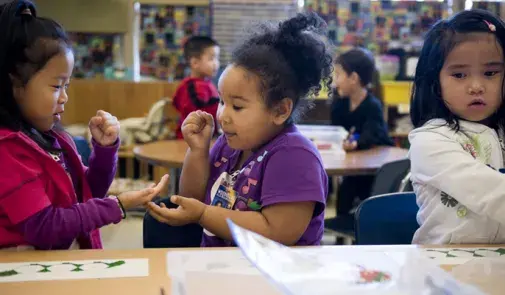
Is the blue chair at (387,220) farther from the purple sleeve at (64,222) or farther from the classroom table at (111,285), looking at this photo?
the purple sleeve at (64,222)

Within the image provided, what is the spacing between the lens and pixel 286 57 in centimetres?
134

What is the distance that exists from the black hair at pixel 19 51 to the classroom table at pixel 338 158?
1.31 meters

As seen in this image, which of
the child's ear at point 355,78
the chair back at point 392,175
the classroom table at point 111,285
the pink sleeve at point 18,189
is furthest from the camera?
the child's ear at point 355,78

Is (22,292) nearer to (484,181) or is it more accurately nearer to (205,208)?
(205,208)

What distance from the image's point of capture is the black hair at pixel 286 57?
4.36 feet

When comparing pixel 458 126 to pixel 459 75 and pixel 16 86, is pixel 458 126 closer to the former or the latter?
pixel 459 75

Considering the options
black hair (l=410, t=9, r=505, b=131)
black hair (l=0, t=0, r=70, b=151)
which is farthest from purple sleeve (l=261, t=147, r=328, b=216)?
black hair (l=0, t=0, r=70, b=151)

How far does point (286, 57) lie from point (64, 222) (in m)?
0.57

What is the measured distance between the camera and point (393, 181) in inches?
92.4

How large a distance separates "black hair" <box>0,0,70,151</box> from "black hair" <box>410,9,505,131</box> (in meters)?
0.82

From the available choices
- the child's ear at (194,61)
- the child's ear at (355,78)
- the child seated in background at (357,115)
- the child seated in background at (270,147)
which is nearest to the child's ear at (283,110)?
the child seated in background at (270,147)

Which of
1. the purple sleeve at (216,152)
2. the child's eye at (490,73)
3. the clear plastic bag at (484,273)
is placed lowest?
the clear plastic bag at (484,273)

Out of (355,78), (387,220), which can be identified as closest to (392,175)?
(387,220)

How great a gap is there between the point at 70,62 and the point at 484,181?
0.88 meters
